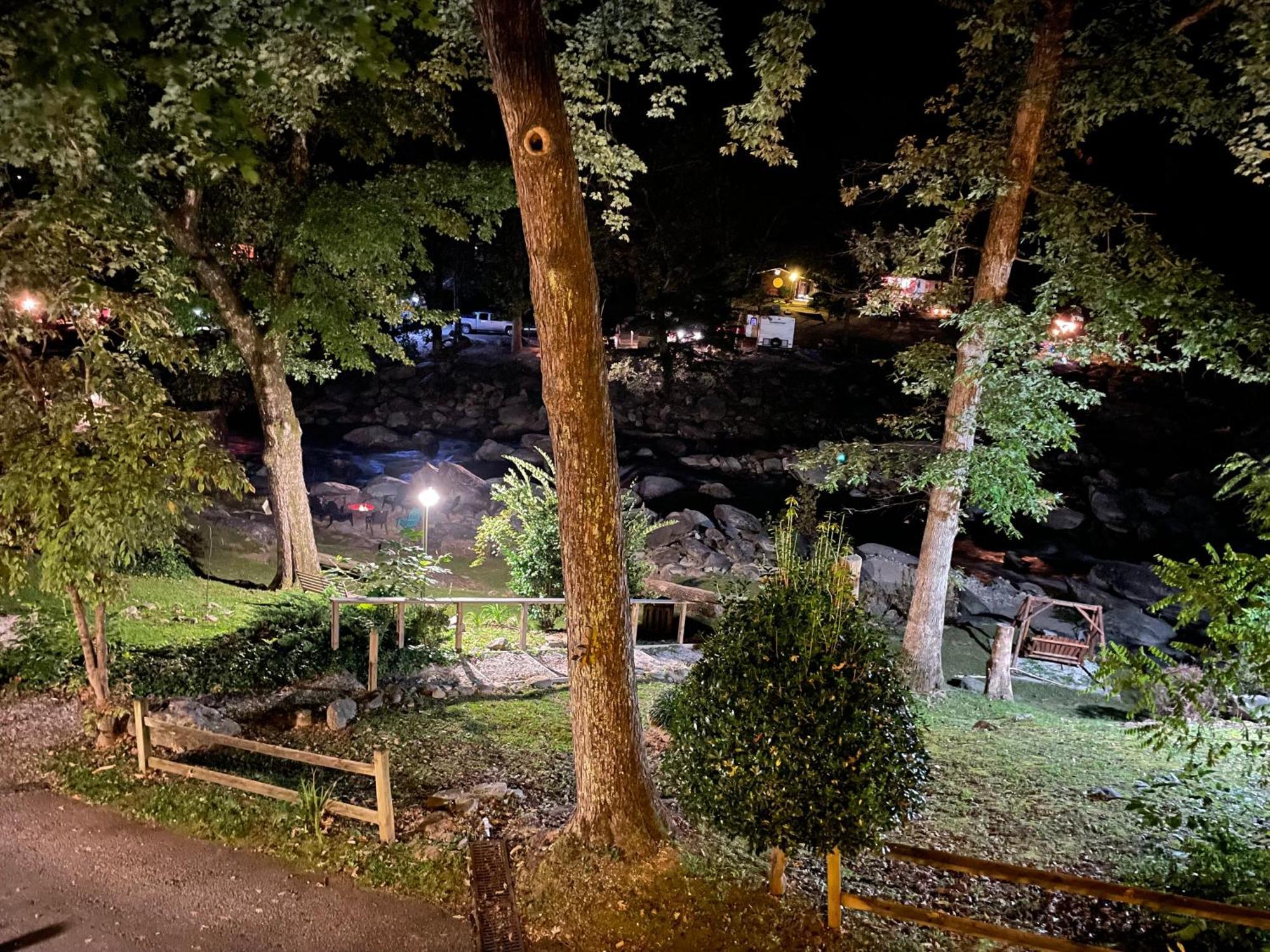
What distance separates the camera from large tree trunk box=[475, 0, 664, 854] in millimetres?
5121

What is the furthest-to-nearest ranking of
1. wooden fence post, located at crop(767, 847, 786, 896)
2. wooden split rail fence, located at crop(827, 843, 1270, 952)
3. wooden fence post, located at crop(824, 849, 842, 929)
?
wooden fence post, located at crop(767, 847, 786, 896), wooden fence post, located at crop(824, 849, 842, 929), wooden split rail fence, located at crop(827, 843, 1270, 952)

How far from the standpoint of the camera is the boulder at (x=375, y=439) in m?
34.9

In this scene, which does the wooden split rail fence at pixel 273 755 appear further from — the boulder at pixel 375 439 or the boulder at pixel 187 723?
the boulder at pixel 375 439

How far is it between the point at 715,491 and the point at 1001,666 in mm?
17291

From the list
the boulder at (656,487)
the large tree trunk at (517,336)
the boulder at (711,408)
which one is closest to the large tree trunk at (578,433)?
the boulder at (656,487)

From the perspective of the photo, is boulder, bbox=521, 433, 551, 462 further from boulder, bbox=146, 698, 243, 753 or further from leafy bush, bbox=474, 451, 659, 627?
boulder, bbox=146, 698, 243, 753

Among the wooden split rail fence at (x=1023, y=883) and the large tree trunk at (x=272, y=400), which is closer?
the wooden split rail fence at (x=1023, y=883)

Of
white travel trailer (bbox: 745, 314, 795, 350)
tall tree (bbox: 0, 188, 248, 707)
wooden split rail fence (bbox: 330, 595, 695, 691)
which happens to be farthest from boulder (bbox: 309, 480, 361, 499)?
white travel trailer (bbox: 745, 314, 795, 350)

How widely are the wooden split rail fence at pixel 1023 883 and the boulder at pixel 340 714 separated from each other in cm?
608

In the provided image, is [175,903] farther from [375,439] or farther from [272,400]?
[375,439]

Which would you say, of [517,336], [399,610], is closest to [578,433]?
[399,610]

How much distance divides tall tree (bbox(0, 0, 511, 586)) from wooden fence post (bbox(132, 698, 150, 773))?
190 inches

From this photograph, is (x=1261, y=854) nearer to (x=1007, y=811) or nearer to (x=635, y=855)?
(x=1007, y=811)

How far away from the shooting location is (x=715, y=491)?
30.1 m
